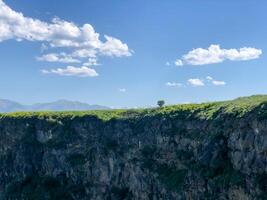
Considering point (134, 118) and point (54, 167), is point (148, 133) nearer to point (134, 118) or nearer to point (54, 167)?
point (134, 118)

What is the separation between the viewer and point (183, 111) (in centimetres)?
14788

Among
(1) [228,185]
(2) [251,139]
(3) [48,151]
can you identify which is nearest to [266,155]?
(2) [251,139]

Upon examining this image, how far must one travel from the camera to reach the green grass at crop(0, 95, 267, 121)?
12556 centimetres

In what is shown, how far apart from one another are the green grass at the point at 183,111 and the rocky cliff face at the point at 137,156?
2.46 feet

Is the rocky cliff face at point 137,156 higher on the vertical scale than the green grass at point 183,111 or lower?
lower

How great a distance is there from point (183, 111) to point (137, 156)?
59.9ft

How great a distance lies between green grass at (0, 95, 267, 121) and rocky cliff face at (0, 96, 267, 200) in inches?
29.6

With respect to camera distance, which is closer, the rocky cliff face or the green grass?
the rocky cliff face

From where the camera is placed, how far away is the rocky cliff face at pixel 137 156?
118231 millimetres

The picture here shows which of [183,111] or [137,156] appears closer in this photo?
[183,111]

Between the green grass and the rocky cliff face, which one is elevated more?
the green grass

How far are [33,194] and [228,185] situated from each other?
78466mm

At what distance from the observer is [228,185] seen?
120m

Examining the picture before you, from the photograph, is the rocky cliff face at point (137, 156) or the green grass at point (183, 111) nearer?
the rocky cliff face at point (137, 156)
